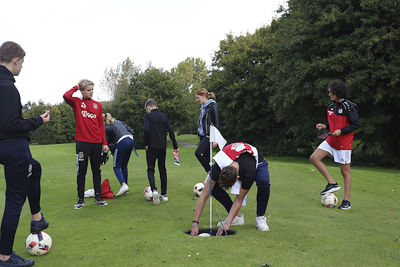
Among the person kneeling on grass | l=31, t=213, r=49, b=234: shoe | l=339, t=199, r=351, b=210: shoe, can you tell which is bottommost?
l=339, t=199, r=351, b=210: shoe

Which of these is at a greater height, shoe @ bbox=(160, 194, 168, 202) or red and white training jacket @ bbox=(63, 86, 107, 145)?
red and white training jacket @ bbox=(63, 86, 107, 145)

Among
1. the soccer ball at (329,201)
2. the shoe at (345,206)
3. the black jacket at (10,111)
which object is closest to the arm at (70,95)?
the black jacket at (10,111)

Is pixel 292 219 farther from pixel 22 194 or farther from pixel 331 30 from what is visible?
pixel 331 30

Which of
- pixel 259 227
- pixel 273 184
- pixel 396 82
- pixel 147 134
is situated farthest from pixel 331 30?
pixel 259 227

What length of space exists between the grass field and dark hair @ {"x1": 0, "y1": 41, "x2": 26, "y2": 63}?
2652mm

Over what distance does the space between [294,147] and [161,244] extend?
30727 millimetres

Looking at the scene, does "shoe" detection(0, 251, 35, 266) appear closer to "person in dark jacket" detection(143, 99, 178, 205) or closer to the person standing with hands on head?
the person standing with hands on head

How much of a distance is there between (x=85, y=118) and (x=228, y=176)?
4.02 metres

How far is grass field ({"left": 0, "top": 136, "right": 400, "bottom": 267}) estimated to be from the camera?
447 centimetres

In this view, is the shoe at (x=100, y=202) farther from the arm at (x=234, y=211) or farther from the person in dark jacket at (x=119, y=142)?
the arm at (x=234, y=211)

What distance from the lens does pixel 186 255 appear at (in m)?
4.52

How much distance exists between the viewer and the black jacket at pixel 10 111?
413cm

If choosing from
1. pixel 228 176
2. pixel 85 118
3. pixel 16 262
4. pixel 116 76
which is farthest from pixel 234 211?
pixel 116 76

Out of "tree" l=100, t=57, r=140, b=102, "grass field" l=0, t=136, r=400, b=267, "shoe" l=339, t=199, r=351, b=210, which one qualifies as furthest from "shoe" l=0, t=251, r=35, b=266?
"tree" l=100, t=57, r=140, b=102
